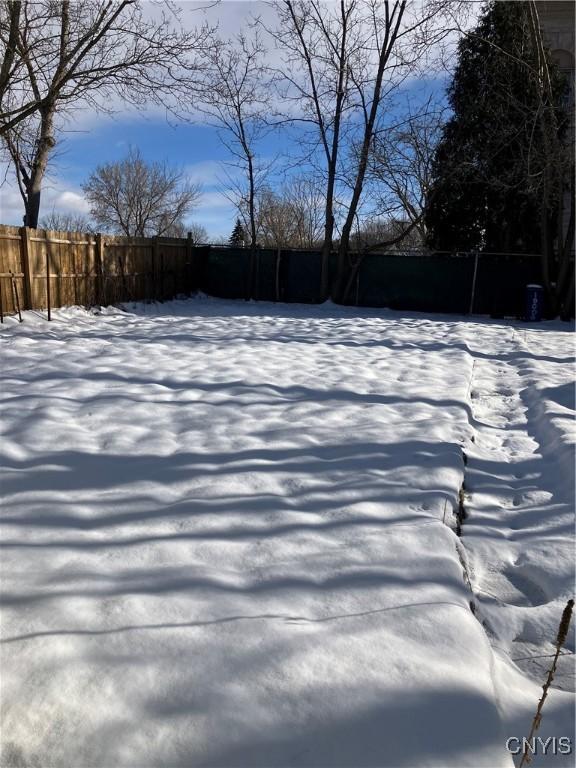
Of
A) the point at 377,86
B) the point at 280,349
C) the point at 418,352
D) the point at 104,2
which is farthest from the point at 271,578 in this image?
the point at 377,86

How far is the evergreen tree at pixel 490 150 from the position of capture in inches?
572

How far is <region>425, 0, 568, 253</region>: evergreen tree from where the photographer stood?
14.5 meters

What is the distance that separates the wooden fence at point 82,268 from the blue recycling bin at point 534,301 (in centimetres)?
887

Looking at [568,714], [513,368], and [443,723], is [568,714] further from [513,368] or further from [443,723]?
[513,368]

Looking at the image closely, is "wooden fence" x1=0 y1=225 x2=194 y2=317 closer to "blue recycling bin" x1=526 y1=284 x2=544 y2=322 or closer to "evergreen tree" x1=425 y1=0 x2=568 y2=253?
"evergreen tree" x1=425 y1=0 x2=568 y2=253

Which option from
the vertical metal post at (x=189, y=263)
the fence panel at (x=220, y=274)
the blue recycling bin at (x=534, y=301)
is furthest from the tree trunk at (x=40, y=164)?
the blue recycling bin at (x=534, y=301)

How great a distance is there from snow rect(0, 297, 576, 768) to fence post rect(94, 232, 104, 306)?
20.2ft

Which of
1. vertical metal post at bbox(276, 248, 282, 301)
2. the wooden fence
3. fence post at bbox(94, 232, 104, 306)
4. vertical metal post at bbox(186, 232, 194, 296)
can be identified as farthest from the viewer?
vertical metal post at bbox(276, 248, 282, 301)

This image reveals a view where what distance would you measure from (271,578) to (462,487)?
1672mm

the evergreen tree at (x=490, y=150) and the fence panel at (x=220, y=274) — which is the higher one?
the evergreen tree at (x=490, y=150)

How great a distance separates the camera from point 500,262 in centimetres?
1450

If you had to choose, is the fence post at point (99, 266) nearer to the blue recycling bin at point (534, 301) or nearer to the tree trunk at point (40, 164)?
the tree trunk at point (40, 164)

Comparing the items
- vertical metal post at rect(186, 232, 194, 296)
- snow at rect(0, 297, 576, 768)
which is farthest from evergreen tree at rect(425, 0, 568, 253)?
snow at rect(0, 297, 576, 768)

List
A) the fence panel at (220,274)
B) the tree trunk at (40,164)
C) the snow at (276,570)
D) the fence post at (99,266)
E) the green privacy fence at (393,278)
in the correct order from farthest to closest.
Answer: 1. the green privacy fence at (393,278)
2. the tree trunk at (40,164)
3. the fence post at (99,266)
4. the fence panel at (220,274)
5. the snow at (276,570)
